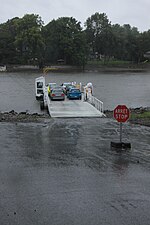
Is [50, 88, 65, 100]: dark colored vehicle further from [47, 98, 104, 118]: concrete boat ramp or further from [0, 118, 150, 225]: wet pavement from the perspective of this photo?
[0, 118, 150, 225]: wet pavement

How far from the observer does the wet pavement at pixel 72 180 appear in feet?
23.6

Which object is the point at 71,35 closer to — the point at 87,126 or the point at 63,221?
the point at 87,126

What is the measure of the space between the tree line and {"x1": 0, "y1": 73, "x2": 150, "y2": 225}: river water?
10532 cm

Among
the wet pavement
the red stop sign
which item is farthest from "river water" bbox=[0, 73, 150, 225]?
the red stop sign

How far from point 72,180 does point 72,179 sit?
0.09 metres

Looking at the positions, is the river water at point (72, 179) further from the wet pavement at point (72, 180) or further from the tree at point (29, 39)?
the tree at point (29, 39)

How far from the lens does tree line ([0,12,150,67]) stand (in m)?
121

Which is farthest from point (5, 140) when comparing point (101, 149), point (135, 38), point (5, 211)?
point (135, 38)

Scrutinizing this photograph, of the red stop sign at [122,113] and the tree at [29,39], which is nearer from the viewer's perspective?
the red stop sign at [122,113]

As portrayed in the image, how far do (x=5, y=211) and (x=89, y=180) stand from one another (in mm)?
2917

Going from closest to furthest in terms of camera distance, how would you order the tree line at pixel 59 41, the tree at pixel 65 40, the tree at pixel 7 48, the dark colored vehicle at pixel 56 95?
the dark colored vehicle at pixel 56 95 → the tree line at pixel 59 41 → the tree at pixel 65 40 → the tree at pixel 7 48

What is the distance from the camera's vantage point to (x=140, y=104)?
42.5 meters

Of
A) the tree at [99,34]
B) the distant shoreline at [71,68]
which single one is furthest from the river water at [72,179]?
the tree at [99,34]

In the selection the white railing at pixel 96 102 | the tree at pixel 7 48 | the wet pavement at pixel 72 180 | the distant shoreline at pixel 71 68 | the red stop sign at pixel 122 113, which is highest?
A: the tree at pixel 7 48
